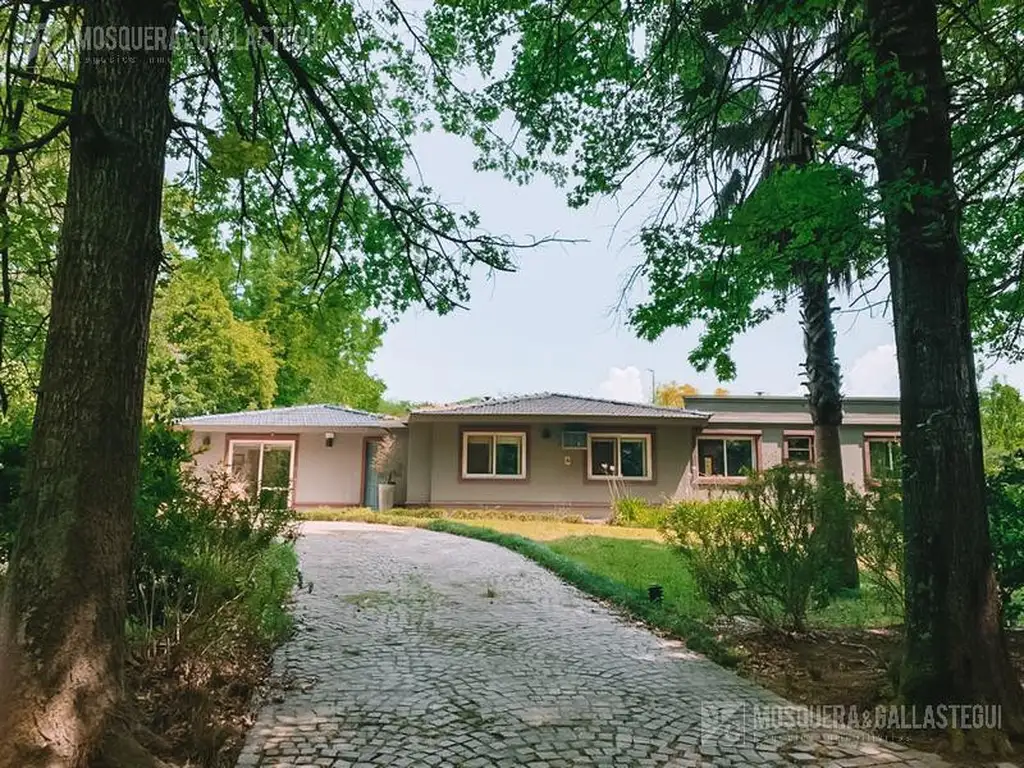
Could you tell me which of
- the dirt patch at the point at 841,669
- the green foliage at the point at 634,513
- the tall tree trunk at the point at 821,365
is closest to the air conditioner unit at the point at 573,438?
the green foliage at the point at 634,513

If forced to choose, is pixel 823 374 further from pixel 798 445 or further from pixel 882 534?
pixel 798 445

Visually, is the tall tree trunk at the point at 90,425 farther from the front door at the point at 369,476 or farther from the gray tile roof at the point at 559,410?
the front door at the point at 369,476

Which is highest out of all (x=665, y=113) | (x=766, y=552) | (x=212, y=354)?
(x=212, y=354)

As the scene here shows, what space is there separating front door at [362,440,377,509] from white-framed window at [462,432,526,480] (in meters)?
3.53

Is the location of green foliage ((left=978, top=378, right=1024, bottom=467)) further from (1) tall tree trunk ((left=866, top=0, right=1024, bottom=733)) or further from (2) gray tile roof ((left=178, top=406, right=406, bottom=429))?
(2) gray tile roof ((left=178, top=406, right=406, bottom=429))

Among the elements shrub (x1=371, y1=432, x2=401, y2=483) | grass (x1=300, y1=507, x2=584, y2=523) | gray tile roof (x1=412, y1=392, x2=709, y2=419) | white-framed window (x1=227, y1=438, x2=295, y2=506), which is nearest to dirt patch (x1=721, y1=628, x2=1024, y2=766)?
grass (x1=300, y1=507, x2=584, y2=523)

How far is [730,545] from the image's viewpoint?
19.0 feet

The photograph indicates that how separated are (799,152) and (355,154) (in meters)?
5.68

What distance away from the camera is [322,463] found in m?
20.4

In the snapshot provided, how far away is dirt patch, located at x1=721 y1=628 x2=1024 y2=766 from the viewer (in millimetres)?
3473

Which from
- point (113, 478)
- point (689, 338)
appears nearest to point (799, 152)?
point (689, 338)

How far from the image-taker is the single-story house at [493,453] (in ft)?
60.8

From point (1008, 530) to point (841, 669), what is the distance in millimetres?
1775

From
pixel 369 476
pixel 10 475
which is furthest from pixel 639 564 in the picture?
pixel 369 476
